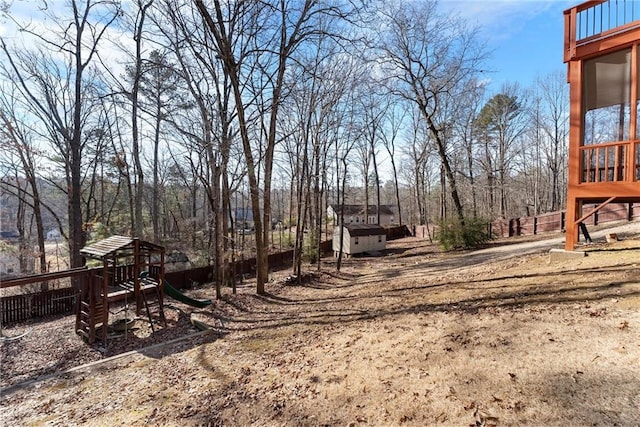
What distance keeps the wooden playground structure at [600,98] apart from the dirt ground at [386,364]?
1.18 m

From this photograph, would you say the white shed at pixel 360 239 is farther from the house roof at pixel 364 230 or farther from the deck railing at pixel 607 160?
the deck railing at pixel 607 160

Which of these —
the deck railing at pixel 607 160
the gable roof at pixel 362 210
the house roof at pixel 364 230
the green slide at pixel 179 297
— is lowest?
the green slide at pixel 179 297

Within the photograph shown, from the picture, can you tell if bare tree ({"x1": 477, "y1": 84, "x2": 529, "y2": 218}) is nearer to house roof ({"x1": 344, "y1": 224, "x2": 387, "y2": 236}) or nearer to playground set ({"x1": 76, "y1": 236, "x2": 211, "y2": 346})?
house roof ({"x1": 344, "y1": 224, "x2": 387, "y2": 236})

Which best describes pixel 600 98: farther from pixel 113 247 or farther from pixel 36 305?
pixel 36 305

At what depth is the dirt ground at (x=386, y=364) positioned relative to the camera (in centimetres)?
268

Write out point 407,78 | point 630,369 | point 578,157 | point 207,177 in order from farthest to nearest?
point 407,78, point 207,177, point 578,157, point 630,369

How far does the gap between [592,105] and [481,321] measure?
661 cm

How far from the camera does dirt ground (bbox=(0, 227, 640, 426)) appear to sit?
2.68 m

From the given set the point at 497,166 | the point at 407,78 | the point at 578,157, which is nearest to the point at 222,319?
the point at 578,157

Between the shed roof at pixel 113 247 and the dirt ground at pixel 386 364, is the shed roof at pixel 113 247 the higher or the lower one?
the higher one

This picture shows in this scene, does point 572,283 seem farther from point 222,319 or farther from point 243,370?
point 222,319

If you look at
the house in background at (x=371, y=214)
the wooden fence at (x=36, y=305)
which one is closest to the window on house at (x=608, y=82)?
the wooden fence at (x=36, y=305)

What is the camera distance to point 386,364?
11.8 ft

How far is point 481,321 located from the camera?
13.9ft
